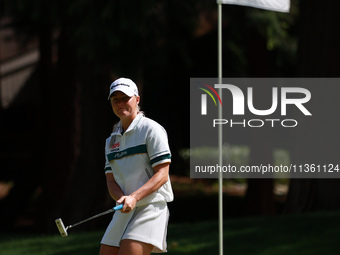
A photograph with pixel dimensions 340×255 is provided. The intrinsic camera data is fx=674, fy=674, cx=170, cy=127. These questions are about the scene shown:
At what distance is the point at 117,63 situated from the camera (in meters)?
10.4

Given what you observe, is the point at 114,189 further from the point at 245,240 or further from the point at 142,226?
the point at 245,240

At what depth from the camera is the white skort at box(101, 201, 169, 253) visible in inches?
162

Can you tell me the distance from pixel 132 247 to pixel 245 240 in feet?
15.5

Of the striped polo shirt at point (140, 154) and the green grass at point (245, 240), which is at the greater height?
the striped polo shirt at point (140, 154)

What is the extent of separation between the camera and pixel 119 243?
13.8 feet

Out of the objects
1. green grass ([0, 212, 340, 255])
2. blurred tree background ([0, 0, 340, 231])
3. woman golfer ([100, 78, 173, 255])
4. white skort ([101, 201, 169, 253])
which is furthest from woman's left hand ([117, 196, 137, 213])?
blurred tree background ([0, 0, 340, 231])

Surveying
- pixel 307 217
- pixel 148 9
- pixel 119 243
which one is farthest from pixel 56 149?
pixel 119 243

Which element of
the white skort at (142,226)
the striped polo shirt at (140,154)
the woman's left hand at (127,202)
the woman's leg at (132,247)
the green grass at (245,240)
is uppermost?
the striped polo shirt at (140,154)

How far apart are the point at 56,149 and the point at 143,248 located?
1248 cm

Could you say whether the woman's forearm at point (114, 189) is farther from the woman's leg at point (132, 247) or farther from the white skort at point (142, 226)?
the woman's leg at point (132, 247)

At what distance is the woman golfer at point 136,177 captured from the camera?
13.4 feet

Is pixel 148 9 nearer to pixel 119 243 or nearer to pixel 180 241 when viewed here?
pixel 180 241

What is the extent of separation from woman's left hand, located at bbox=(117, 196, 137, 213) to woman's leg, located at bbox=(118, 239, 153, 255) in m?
0.21

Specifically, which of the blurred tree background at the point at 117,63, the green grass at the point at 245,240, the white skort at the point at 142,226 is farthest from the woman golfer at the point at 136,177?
the blurred tree background at the point at 117,63
